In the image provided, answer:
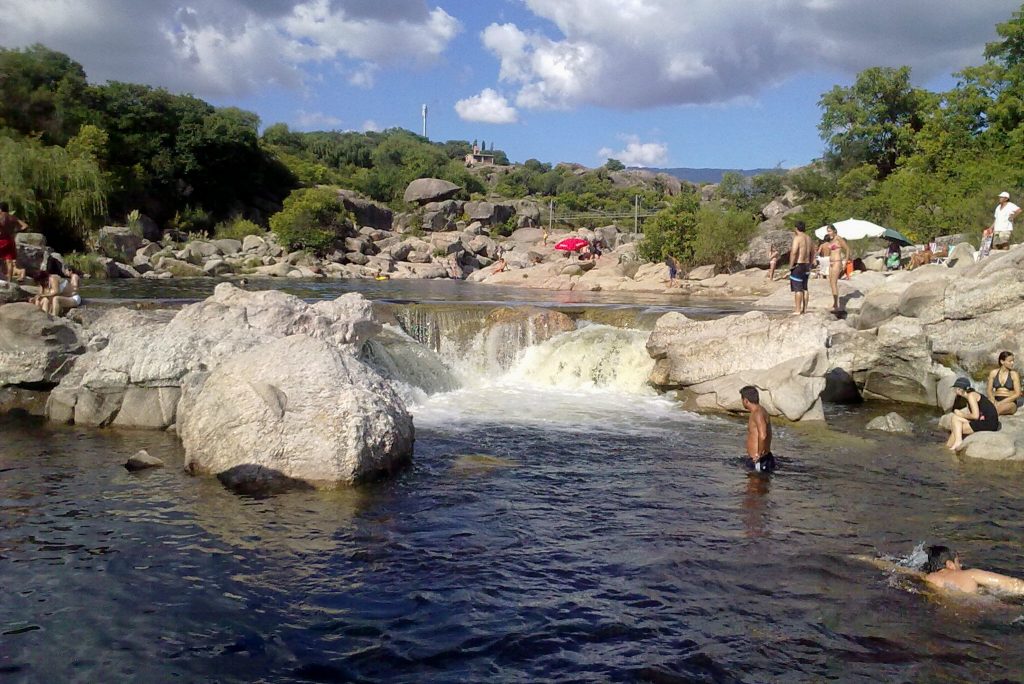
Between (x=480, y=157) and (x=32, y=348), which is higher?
(x=480, y=157)

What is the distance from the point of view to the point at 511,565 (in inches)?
274

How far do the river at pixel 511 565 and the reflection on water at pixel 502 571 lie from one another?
25 mm

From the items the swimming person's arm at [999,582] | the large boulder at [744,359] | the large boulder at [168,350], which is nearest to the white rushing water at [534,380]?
the large boulder at [744,359]

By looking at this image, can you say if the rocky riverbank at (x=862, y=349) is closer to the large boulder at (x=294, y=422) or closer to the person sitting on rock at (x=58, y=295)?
the large boulder at (x=294, y=422)

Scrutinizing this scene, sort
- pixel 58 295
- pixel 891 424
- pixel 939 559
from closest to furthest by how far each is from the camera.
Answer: pixel 939 559
pixel 891 424
pixel 58 295

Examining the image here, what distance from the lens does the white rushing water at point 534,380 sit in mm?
13273

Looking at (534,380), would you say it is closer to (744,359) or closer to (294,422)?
(744,359)

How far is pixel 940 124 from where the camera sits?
4397cm

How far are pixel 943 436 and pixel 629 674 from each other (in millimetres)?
9092

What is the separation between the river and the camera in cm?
539

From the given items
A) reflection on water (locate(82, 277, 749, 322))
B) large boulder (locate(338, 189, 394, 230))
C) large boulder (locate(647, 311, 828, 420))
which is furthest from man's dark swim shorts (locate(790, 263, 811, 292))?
large boulder (locate(338, 189, 394, 230))

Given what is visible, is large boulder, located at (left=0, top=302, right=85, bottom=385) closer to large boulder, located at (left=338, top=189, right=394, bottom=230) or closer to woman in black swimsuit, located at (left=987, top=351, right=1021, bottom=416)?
woman in black swimsuit, located at (left=987, top=351, right=1021, bottom=416)

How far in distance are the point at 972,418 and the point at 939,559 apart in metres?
5.51

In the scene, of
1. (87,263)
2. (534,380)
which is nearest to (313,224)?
(87,263)
